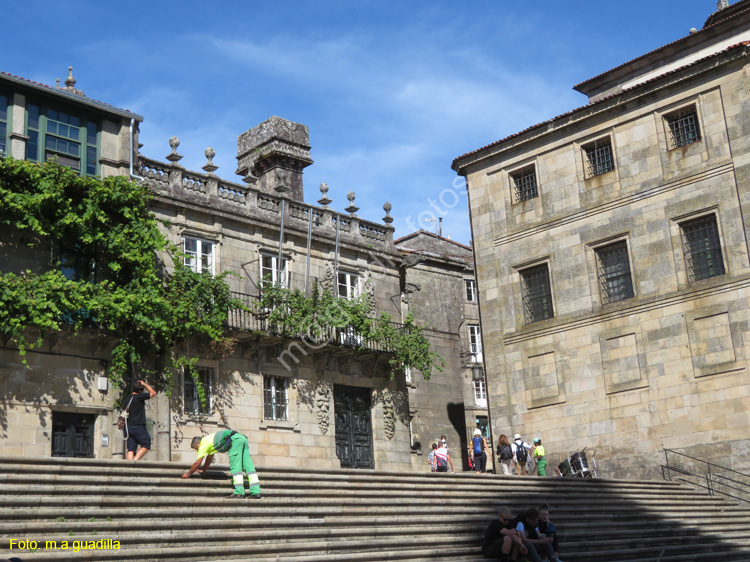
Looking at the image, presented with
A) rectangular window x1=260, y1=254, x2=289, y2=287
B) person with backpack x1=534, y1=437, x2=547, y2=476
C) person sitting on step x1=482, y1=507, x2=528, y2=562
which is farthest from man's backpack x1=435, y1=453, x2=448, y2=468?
person sitting on step x1=482, y1=507, x2=528, y2=562

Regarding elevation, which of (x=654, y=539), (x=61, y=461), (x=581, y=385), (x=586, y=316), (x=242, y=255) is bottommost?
(x=654, y=539)

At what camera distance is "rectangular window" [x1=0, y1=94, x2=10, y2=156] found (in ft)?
73.8

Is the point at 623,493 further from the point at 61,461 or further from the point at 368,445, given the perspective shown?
the point at 61,461

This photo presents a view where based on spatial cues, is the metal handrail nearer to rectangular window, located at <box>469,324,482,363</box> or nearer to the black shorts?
the black shorts

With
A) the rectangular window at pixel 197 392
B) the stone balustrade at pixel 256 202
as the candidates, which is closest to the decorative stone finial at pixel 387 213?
the stone balustrade at pixel 256 202

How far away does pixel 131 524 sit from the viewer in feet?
41.5

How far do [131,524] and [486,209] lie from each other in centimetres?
1878

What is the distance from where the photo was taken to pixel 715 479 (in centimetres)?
2298

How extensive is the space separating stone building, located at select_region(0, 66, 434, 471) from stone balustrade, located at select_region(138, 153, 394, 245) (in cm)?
4

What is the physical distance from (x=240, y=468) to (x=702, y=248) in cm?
1479

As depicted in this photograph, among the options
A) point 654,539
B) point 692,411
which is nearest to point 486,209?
point 692,411

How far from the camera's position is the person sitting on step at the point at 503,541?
14156mm

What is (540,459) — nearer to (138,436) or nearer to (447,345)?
(138,436)

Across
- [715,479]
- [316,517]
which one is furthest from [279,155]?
[316,517]
